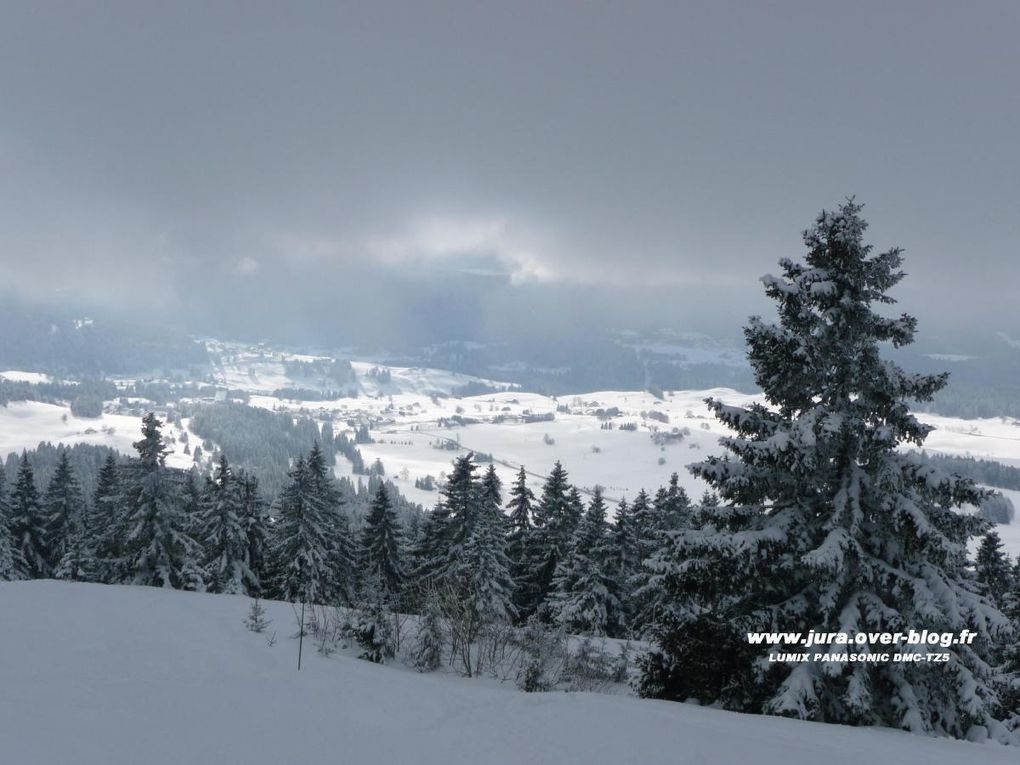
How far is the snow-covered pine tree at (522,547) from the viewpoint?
35906 mm

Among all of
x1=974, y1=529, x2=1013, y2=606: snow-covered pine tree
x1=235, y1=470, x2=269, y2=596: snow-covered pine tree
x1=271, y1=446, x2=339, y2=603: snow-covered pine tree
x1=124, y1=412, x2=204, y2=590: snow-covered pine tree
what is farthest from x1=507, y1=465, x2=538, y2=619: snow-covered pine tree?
x1=974, y1=529, x2=1013, y2=606: snow-covered pine tree

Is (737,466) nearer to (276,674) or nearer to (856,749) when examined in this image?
A: (856,749)

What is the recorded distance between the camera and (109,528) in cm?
2766

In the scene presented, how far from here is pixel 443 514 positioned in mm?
35688

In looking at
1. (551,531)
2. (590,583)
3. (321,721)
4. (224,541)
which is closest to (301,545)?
(224,541)

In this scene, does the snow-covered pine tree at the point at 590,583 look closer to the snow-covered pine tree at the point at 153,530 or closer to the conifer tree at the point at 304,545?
the conifer tree at the point at 304,545

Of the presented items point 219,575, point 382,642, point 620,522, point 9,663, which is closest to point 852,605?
point 382,642

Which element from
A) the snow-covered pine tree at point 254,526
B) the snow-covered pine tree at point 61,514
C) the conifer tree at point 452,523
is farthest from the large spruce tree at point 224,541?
the snow-covered pine tree at point 61,514

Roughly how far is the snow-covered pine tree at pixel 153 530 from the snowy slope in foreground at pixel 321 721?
16.1 m

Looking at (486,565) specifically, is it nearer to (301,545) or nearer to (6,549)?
(301,545)

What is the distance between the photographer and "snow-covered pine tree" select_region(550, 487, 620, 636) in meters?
26.8

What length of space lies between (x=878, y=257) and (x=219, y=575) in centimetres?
3473

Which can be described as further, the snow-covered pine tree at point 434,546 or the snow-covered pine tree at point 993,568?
the snow-covered pine tree at point 434,546

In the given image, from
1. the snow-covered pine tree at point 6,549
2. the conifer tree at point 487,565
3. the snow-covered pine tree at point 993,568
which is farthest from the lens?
the snow-covered pine tree at point 6,549
